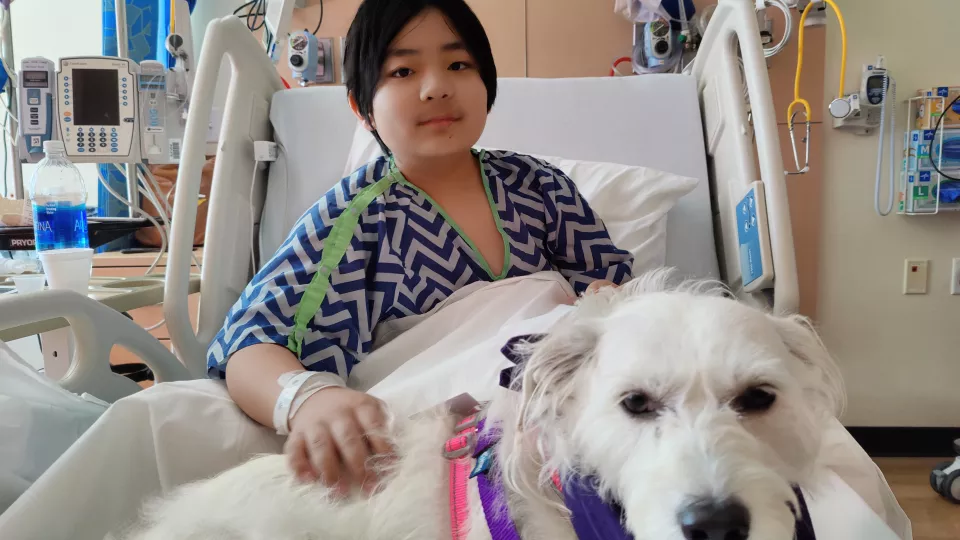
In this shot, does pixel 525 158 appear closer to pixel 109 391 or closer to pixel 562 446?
pixel 562 446

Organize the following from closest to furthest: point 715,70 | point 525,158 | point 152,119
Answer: point 525,158
point 715,70
point 152,119

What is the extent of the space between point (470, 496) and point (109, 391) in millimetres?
781

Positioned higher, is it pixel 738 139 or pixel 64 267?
pixel 738 139

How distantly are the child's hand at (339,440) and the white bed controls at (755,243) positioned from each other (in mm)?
723

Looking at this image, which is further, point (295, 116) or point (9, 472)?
point (295, 116)

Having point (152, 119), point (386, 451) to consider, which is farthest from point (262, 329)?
point (152, 119)

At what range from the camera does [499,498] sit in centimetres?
62

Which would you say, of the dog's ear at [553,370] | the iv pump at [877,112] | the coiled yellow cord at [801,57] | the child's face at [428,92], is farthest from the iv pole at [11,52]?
the iv pump at [877,112]

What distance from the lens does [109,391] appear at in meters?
1.05

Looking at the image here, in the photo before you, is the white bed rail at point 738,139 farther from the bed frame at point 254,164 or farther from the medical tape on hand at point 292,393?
the medical tape on hand at point 292,393

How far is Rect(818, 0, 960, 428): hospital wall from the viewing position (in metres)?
2.26

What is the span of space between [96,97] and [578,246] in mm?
1465

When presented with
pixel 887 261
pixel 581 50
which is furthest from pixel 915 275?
pixel 581 50

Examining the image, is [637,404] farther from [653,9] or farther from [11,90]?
[11,90]
